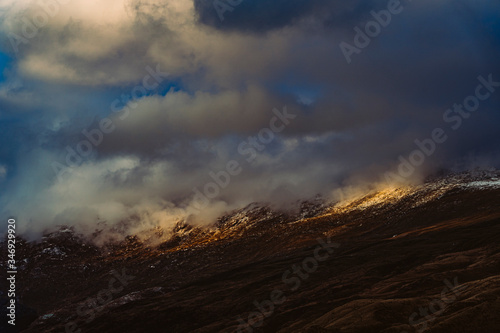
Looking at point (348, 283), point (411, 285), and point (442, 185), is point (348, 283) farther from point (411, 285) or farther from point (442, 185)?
point (442, 185)

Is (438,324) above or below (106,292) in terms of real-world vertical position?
below

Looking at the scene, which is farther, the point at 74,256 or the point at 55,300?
the point at 74,256

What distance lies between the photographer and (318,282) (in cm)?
6788

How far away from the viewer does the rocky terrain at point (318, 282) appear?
41594mm

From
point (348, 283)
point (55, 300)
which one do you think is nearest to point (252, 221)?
point (55, 300)

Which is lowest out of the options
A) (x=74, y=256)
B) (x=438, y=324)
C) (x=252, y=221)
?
(x=438, y=324)

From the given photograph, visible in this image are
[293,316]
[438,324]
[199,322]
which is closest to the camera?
[438,324]

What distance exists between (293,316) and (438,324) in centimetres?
2015

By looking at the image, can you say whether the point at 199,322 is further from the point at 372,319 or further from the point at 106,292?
the point at 106,292

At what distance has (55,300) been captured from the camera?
342 feet

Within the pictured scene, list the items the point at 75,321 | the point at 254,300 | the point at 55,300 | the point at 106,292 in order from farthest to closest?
1. the point at 55,300
2. the point at 106,292
3. the point at 75,321
4. the point at 254,300

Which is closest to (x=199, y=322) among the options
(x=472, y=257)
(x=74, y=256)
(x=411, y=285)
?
(x=411, y=285)

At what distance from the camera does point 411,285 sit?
175 ft

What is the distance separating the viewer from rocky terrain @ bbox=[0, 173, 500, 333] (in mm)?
41594
